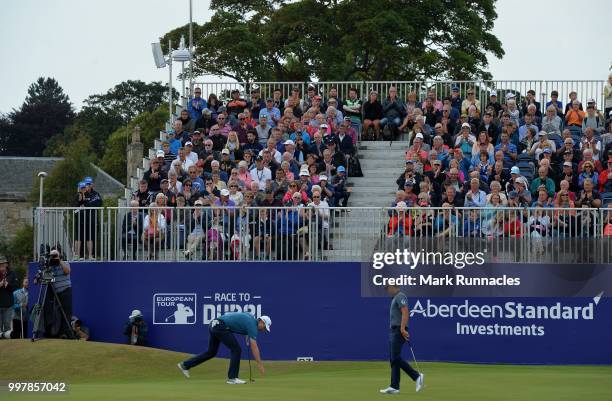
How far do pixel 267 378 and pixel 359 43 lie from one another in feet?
128

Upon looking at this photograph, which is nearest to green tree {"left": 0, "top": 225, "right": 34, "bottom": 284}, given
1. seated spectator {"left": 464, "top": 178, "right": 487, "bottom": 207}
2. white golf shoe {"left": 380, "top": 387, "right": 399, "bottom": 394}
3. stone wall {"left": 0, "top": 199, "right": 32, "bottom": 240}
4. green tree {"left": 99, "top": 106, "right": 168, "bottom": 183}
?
stone wall {"left": 0, "top": 199, "right": 32, "bottom": 240}

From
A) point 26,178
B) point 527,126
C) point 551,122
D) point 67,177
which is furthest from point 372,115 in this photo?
point 26,178

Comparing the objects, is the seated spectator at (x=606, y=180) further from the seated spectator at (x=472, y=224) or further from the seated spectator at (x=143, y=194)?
the seated spectator at (x=143, y=194)

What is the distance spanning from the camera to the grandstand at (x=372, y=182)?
31.8 m

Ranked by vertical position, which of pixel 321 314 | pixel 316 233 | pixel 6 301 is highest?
pixel 316 233

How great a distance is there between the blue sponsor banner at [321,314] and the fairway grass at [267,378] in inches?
24.8

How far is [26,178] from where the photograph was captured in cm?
10256

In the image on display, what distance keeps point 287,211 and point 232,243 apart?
149cm

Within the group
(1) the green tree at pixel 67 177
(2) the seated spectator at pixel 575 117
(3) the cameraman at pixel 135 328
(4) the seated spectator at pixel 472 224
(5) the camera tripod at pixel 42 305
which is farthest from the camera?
(1) the green tree at pixel 67 177

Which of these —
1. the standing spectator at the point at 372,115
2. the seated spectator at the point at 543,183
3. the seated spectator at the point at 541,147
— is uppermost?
the standing spectator at the point at 372,115

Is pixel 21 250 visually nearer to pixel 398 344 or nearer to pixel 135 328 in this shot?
pixel 135 328

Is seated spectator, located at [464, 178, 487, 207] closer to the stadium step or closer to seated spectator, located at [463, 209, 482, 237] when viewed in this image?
seated spectator, located at [463, 209, 482, 237]

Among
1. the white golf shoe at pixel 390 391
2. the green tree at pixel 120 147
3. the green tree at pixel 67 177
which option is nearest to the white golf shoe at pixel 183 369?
the white golf shoe at pixel 390 391

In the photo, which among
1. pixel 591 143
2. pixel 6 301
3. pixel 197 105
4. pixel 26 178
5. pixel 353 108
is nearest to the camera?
pixel 6 301
